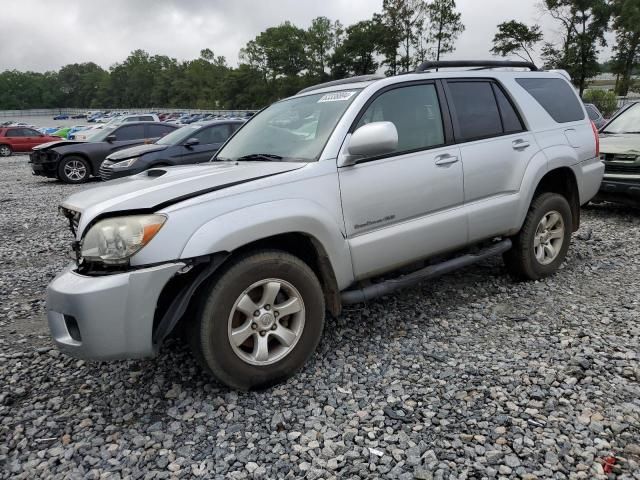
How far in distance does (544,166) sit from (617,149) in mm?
3626

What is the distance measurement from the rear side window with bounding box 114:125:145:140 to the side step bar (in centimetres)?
1160

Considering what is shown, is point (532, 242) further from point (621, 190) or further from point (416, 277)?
point (621, 190)

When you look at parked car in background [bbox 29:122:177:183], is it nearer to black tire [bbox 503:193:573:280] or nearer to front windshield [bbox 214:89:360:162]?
front windshield [bbox 214:89:360:162]

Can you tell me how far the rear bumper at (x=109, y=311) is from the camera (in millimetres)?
2348

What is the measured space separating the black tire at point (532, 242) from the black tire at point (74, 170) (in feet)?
39.2

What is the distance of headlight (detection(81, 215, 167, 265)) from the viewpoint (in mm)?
2428

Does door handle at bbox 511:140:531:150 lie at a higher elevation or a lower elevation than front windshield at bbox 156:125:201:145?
lower

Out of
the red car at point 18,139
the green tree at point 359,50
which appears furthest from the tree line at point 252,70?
the red car at point 18,139

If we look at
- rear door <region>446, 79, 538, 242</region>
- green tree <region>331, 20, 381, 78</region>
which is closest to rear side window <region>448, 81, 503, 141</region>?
rear door <region>446, 79, 538, 242</region>

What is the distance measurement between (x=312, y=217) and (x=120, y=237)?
1031mm

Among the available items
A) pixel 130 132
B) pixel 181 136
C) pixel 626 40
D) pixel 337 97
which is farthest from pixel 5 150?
pixel 626 40

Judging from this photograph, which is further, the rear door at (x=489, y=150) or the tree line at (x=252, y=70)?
the tree line at (x=252, y=70)

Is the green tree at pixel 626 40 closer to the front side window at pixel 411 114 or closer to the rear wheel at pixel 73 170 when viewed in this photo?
the rear wheel at pixel 73 170

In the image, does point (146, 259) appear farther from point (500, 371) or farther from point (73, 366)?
point (500, 371)
